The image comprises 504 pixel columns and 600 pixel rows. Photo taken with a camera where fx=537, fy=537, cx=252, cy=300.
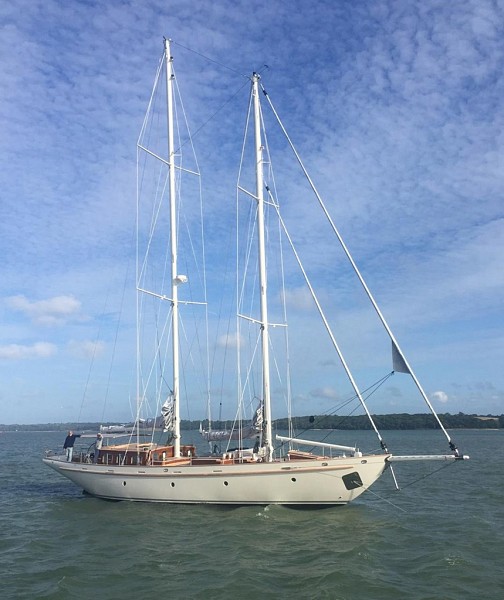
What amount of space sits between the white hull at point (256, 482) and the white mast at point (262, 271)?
5.72 feet

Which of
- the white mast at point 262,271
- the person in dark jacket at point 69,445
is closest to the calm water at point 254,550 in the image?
the person in dark jacket at point 69,445

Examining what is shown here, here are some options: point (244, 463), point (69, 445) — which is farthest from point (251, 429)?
point (69, 445)

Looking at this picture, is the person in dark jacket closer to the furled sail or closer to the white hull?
the white hull

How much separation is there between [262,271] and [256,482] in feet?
35.6

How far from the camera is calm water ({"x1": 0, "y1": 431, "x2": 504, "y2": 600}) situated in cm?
1603

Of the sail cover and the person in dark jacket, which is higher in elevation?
the sail cover

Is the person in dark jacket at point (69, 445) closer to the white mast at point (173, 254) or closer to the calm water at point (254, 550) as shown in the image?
the calm water at point (254, 550)

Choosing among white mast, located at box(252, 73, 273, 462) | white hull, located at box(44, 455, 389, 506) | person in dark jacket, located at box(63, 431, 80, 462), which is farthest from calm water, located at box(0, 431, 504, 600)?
white mast, located at box(252, 73, 273, 462)

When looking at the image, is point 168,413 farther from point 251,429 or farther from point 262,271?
point 262,271

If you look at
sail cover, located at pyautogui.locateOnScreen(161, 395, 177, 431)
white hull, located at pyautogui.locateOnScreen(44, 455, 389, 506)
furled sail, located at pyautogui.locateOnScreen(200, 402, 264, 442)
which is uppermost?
sail cover, located at pyautogui.locateOnScreen(161, 395, 177, 431)

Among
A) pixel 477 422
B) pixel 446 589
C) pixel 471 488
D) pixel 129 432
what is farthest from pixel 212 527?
pixel 477 422

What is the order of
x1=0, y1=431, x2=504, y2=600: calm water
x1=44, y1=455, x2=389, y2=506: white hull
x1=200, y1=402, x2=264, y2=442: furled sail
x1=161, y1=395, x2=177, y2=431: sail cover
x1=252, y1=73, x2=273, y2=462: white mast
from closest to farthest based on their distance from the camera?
1. x1=0, y1=431, x2=504, y2=600: calm water
2. x1=44, y1=455, x2=389, y2=506: white hull
3. x1=252, y1=73, x2=273, y2=462: white mast
4. x1=200, y1=402, x2=264, y2=442: furled sail
5. x1=161, y1=395, x2=177, y2=431: sail cover

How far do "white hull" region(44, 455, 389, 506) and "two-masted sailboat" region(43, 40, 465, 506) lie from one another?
46 millimetres

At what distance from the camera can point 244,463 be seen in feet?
85.2
